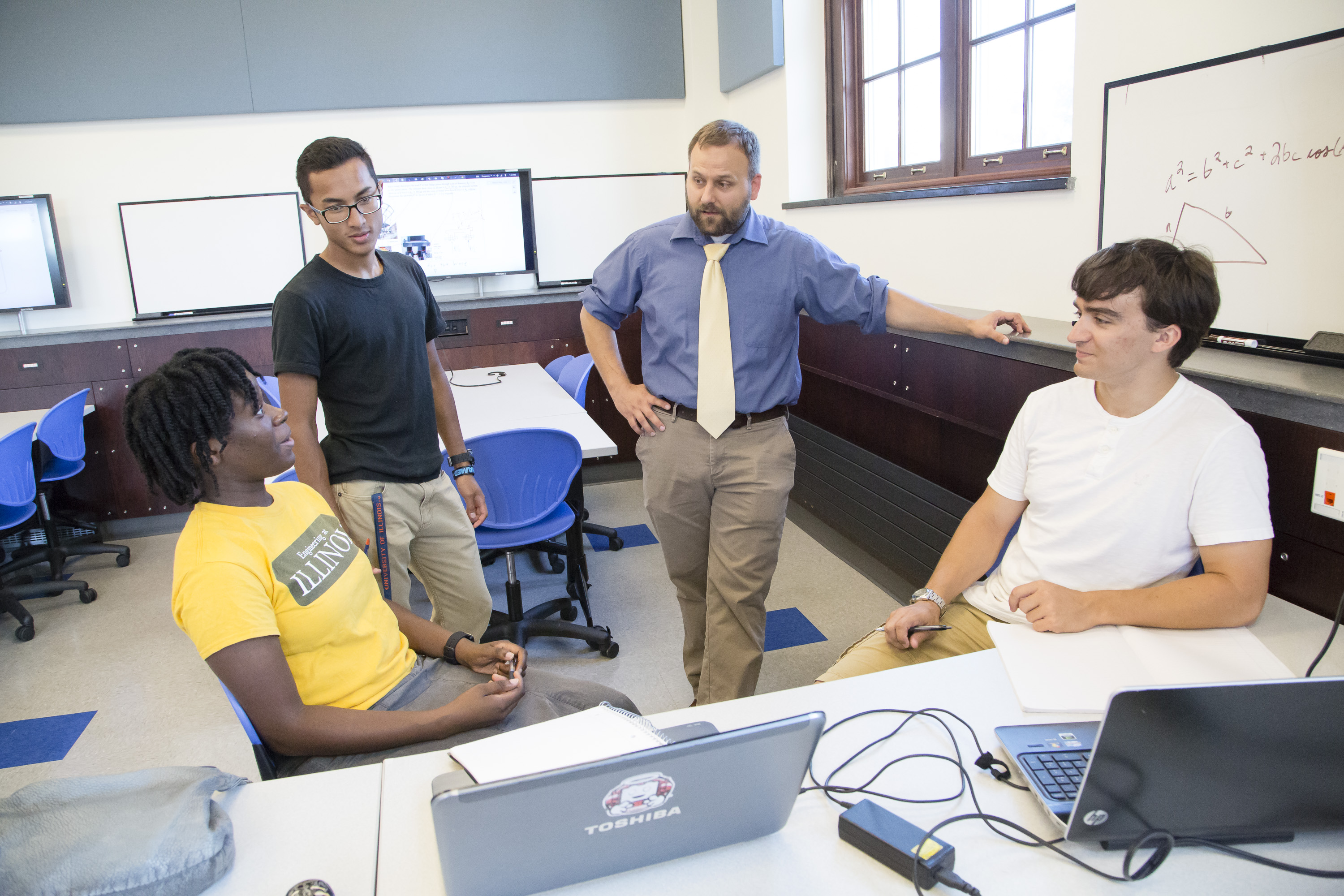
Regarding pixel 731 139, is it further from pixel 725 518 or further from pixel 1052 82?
pixel 1052 82

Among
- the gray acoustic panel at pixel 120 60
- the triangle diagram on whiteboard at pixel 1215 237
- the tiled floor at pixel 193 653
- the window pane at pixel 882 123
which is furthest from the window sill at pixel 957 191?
the gray acoustic panel at pixel 120 60

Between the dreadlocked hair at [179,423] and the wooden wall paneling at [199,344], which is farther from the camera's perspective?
the wooden wall paneling at [199,344]

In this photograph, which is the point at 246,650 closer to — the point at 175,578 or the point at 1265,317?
the point at 175,578

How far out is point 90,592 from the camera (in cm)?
355

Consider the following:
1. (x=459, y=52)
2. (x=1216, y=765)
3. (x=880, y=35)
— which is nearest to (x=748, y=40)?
(x=880, y=35)

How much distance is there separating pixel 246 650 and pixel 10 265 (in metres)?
4.26

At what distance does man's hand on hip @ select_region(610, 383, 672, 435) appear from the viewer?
7.28 ft

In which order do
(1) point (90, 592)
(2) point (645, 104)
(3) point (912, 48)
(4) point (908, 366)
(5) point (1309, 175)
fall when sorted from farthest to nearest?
(2) point (645, 104) < (1) point (90, 592) < (3) point (912, 48) < (4) point (908, 366) < (5) point (1309, 175)

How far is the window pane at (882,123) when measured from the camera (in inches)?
136

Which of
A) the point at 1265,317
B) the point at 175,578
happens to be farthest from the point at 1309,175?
the point at 175,578

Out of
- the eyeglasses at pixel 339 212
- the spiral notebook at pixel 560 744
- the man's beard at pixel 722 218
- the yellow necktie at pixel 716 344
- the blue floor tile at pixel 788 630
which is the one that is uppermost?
the eyeglasses at pixel 339 212

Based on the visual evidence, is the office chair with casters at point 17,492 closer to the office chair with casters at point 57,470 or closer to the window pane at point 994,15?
the office chair with casters at point 57,470

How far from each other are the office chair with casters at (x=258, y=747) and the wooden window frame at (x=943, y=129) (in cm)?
240

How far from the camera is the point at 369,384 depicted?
1.97m
